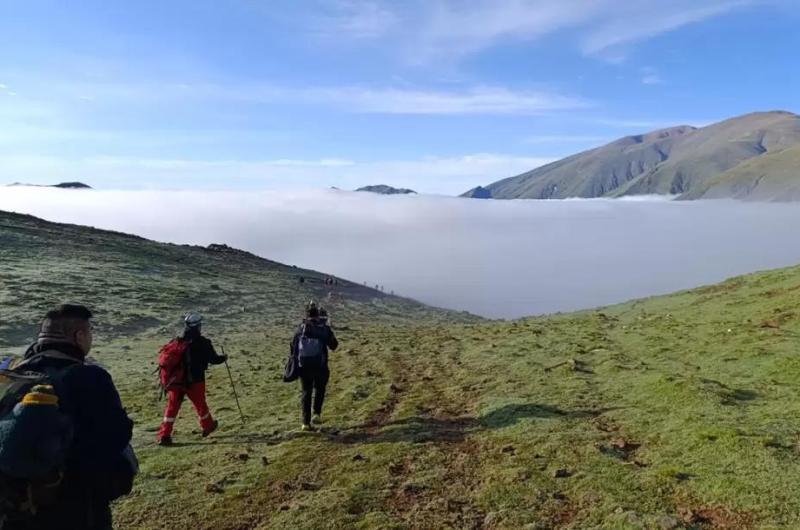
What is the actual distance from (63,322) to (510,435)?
34.9 ft

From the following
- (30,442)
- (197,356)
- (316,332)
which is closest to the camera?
(30,442)

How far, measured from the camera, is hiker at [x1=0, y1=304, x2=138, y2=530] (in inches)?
219

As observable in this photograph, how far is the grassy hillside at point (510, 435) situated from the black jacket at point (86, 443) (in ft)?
14.9

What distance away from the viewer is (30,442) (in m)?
5.51

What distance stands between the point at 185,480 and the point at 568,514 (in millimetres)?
7536

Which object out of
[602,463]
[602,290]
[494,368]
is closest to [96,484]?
[602,463]

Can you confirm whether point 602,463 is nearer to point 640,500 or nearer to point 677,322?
point 640,500

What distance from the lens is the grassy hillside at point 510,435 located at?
10375 mm

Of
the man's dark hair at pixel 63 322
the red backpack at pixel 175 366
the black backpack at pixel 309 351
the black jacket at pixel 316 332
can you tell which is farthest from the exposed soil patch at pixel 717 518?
the red backpack at pixel 175 366

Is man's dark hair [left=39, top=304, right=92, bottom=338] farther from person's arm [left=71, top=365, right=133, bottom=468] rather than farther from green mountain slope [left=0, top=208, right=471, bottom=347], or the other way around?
green mountain slope [left=0, top=208, right=471, bottom=347]

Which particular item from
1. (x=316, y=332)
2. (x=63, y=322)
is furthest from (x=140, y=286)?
(x=63, y=322)

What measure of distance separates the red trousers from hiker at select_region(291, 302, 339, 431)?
2446 mm

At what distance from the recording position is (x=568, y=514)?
998cm

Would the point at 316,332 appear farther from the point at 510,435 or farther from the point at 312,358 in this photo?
the point at 510,435
